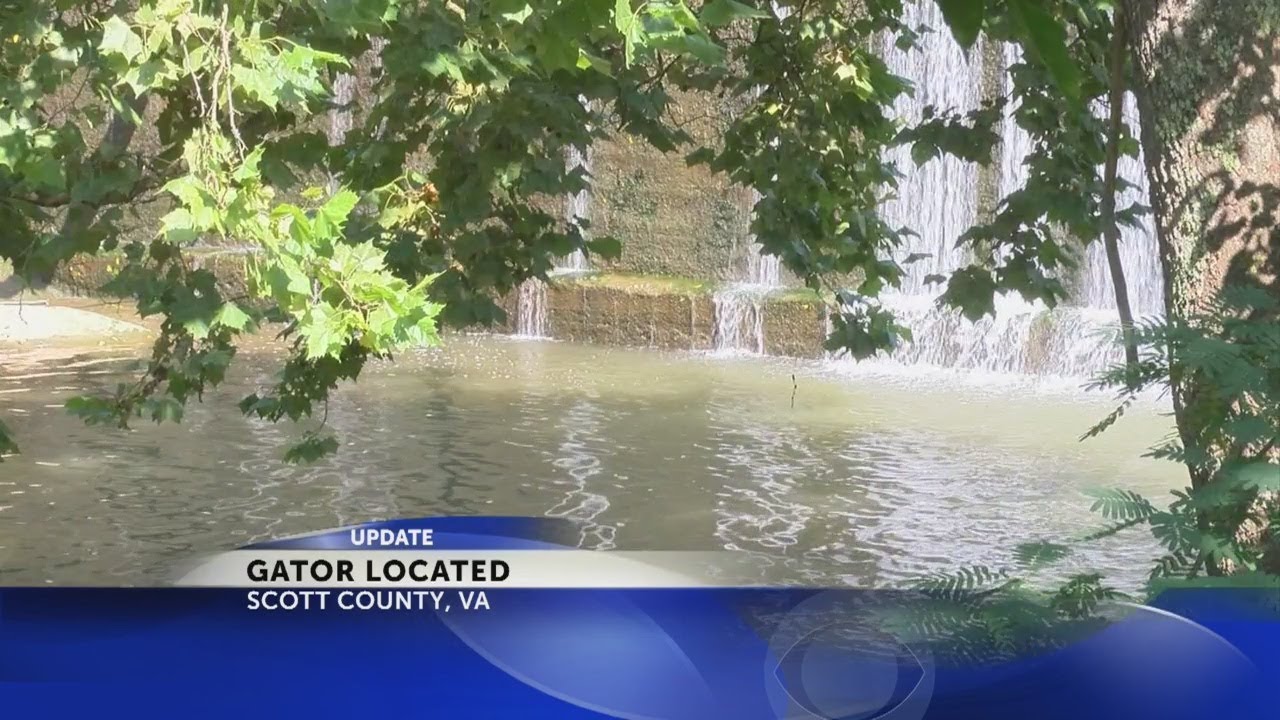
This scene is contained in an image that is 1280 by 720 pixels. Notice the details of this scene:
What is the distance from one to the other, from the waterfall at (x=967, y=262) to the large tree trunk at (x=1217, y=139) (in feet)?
30.6

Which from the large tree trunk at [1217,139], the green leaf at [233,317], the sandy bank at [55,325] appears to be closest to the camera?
the large tree trunk at [1217,139]

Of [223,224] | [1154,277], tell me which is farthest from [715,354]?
[223,224]

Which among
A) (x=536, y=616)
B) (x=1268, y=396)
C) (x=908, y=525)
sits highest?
(x=1268, y=396)

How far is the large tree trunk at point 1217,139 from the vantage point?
10.9ft

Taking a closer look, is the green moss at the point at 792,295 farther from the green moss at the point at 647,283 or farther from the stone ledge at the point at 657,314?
the green moss at the point at 647,283

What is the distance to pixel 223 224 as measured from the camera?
3.38 metres

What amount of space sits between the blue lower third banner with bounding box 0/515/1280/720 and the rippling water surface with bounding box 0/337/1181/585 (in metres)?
3.80

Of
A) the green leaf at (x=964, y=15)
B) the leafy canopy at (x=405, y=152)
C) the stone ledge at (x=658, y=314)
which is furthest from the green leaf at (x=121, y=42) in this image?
the stone ledge at (x=658, y=314)

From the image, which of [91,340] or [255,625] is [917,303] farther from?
[255,625]

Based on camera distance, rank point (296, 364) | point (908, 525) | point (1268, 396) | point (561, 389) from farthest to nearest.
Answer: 1. point (561, 389)
2. point (908, 525)
3. point (296, 364)
4. point (1268, 396)

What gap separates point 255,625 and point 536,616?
512 mm

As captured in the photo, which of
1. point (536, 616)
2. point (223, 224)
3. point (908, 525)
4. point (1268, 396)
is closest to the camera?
point (1268, 396)

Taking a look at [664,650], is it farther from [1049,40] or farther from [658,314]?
[658,314]

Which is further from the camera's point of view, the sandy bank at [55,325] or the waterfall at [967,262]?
the sandy bank at [55,325]
